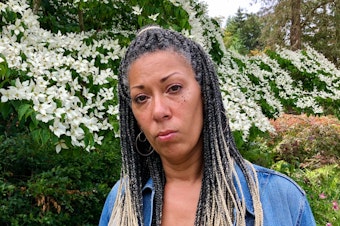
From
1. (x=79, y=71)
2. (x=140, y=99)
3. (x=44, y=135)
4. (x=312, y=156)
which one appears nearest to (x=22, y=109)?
(x=44, y=135)

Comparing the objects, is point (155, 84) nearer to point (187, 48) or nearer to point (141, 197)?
point (187, 48)

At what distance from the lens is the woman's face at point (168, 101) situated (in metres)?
1.16

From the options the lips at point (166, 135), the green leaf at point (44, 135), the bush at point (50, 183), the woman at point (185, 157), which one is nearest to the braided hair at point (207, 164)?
the woman at point (185, 157)

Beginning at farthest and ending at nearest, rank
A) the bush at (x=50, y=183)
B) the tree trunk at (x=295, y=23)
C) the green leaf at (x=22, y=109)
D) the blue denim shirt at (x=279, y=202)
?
the tree trunk at (x=295, y=23) < the bush at (x=50, y=183) < the green leaf at (x=22, y=109) < the blue denim shirt at (x=279, y=202)

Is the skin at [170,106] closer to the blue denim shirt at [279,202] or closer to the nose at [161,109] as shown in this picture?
the nose at [161,109]

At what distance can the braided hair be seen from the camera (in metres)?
1.18

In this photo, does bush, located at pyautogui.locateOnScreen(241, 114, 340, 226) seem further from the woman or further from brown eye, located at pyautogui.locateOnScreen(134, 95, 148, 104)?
brown eye, located at pyautogui.locateOnScreen(134, 95, 148, 104)

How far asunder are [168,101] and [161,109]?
0.03 metres

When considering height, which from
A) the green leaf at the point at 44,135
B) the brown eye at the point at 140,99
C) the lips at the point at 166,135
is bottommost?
the lips at the point at 166,135

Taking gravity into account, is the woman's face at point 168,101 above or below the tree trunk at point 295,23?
below

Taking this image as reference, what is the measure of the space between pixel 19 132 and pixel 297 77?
3.97 metres

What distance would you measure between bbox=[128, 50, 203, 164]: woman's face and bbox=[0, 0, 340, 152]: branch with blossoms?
0.89m

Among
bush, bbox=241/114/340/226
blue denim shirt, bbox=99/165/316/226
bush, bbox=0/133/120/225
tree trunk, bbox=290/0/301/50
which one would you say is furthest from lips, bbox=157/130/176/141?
tree trunk, bbox=290/0/301/50

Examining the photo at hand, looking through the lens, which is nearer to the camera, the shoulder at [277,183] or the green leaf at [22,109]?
the shoulder at [277,183]
